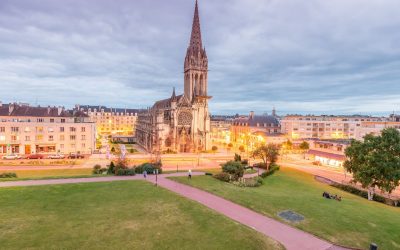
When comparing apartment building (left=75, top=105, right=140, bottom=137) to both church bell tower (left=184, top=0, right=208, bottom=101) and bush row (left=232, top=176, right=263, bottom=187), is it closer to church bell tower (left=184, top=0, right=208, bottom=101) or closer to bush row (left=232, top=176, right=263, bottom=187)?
church bell tower (left=184, top=0, right=208, bottom=101)

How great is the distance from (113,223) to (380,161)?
119ft

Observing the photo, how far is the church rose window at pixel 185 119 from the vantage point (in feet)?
303

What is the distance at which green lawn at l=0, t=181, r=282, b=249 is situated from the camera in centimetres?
1686

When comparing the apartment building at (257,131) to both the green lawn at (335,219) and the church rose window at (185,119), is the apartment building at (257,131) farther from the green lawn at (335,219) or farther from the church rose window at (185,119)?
the green lawn at (335,219)

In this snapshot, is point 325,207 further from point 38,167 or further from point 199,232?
point 38,167

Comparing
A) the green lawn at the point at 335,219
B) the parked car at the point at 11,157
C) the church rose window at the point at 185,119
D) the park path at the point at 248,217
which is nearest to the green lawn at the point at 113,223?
the park path at the point at 248,217

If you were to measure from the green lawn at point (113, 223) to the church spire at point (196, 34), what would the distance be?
8099 cm

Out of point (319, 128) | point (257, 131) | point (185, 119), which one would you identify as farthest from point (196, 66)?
point (319, 128)

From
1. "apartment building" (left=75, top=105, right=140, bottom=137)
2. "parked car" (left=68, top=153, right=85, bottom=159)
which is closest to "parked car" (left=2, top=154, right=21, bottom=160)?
"parked car" (left=68, top=153, right=85, bottom=159)

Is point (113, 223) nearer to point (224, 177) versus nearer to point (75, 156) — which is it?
point (224, 177)

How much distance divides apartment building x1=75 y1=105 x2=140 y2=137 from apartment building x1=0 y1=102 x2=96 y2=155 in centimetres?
8223

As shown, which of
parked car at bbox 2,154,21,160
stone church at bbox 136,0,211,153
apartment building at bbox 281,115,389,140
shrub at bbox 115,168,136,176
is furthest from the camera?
apartment building at bbox 281,115,389,140

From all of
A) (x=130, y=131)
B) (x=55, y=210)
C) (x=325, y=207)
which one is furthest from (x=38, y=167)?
(x=130, y=131)

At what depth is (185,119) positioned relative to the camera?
305ft
